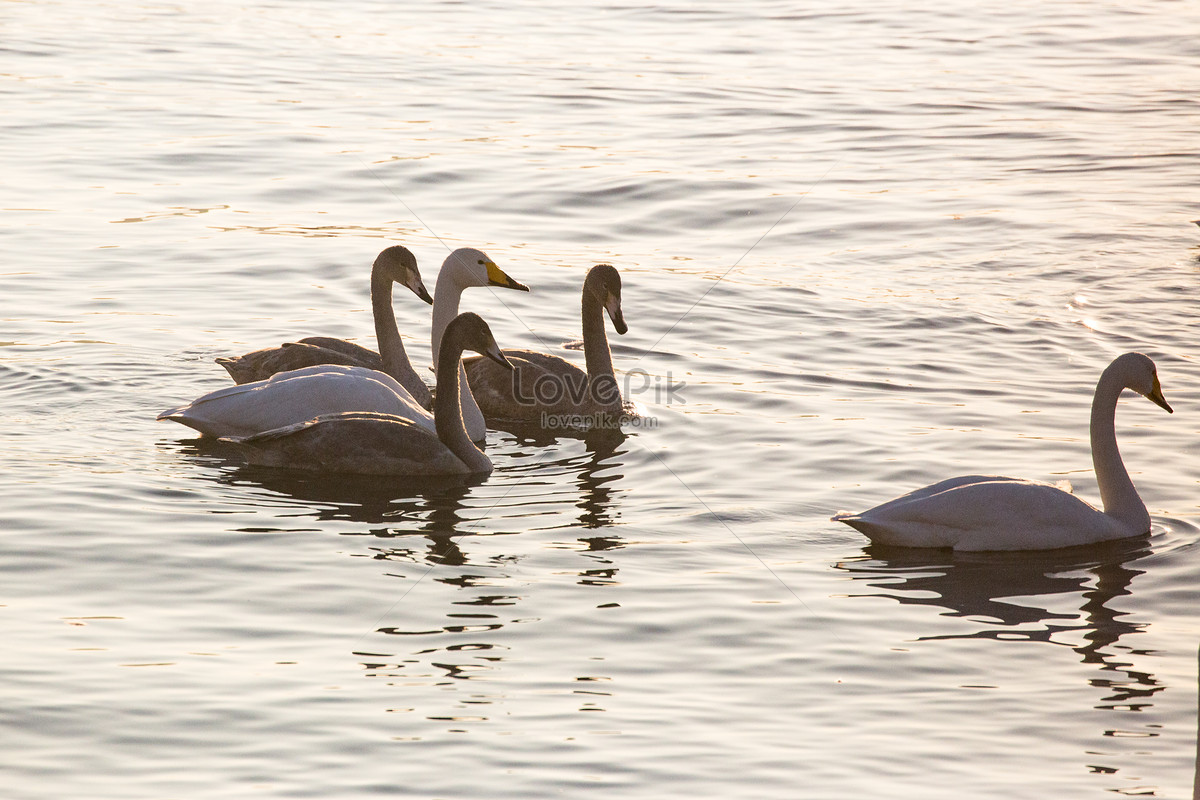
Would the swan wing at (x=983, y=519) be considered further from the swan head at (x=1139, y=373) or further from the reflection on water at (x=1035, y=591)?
the swan head at (x=1139, y=373)

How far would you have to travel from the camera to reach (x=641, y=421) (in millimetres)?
10820

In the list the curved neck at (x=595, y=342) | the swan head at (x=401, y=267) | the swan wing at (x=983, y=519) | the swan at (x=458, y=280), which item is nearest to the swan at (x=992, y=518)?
the swan wing at (x=983, y=519)

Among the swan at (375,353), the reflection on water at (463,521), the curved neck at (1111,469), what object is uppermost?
the swan at (375,353)

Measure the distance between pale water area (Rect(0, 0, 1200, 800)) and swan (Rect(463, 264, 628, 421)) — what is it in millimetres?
304

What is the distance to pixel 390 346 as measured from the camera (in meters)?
10.7

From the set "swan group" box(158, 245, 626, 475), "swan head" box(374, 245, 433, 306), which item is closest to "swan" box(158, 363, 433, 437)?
"swan group" box(158, 245, 626, 475)

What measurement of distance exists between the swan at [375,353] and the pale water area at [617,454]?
2.12 feet

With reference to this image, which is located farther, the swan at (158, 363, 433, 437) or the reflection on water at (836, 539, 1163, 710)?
the swan at (158, 363, 433, 437)

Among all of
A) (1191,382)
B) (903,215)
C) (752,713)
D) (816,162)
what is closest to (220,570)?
(752,713)

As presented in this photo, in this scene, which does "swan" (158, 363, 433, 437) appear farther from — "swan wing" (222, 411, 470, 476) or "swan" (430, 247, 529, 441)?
"swan" (430, 247, 529, 441)

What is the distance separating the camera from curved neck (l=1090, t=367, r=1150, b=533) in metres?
8.23

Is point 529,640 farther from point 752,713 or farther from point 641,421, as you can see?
point 641,421

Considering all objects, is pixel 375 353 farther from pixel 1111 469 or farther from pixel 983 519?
pixel 1111 469

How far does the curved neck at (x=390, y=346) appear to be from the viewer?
35.1 feet
